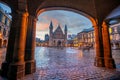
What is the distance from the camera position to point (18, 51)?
9.78ft

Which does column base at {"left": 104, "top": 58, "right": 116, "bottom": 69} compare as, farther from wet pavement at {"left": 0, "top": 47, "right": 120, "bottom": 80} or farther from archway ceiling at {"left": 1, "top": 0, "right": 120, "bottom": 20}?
archway ceiling at {"left": 1, "top": 0, "right": 120, "bottom": 20}

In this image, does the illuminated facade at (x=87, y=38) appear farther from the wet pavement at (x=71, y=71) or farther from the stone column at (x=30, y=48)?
the stone column at (x=30, y=48)

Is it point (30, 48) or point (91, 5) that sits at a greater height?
point (91, 5)

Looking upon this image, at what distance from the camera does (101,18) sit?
186 inches

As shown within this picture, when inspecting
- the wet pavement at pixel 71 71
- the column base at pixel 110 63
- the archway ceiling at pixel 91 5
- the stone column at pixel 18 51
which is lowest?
the wet pavement at pixel 71 71

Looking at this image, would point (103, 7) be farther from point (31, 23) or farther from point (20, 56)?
point (20, 56)

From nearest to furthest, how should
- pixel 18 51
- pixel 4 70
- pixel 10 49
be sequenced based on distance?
pixel 18 51
pixel 4 70
pixel 10 49

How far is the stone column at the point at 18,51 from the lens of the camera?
Result: 9.12 feet

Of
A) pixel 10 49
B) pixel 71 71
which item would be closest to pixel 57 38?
pixel 71 71

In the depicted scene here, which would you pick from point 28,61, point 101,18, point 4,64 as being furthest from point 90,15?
point 4,64

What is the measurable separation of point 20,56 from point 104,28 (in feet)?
15.4

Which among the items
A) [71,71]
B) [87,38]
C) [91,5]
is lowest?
[71,71]

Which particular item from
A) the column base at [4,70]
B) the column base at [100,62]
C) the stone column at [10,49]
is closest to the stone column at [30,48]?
the stone column at [10,49]

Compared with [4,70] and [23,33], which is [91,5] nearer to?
[23,33]
